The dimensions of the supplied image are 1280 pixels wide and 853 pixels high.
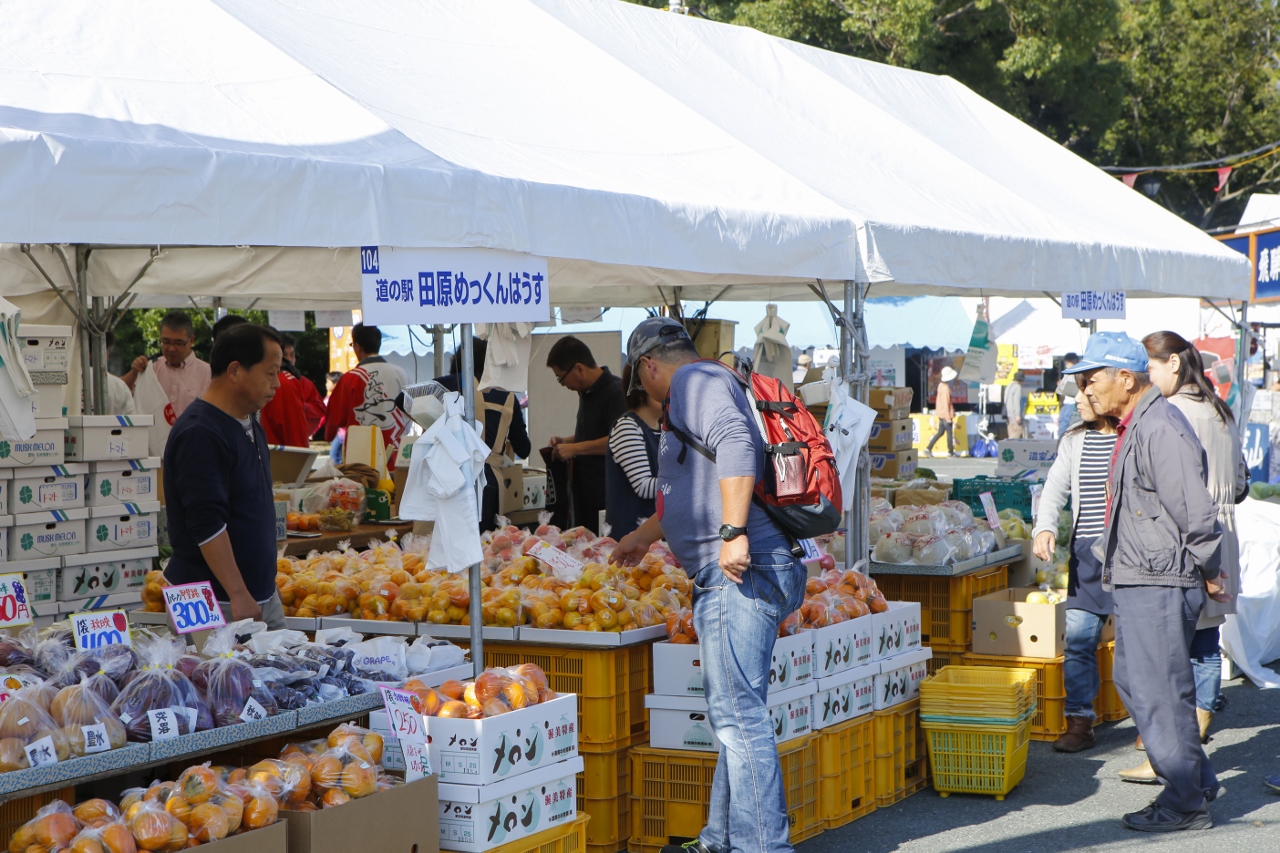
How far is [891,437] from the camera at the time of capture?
10484 mm

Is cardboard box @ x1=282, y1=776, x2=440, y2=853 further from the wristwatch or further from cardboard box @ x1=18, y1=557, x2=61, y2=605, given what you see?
cardboard box @ x1=18, y1=557, x2=61, y2=605

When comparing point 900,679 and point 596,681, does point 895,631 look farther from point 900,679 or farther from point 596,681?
point 596,681

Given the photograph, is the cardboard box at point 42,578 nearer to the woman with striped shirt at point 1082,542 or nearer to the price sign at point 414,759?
the price sign at point 414,759

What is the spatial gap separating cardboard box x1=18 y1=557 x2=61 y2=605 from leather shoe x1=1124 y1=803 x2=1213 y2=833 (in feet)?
17.6

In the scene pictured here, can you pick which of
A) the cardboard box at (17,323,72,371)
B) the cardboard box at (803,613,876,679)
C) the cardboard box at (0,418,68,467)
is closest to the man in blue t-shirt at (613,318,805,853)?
the cardboard box at (803,613,876,679)

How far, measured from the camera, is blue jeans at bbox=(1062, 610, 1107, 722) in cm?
639

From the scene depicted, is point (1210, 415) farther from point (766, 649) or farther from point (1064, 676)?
point (766, 649)

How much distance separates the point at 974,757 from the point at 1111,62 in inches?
969

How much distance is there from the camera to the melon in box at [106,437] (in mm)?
6918

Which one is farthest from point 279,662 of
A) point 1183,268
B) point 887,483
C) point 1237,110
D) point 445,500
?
point 1237,110

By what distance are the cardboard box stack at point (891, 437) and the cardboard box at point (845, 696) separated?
4.76m

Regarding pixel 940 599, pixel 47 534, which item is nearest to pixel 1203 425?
pixel 940 599

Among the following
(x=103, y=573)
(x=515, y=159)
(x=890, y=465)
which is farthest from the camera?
(x=890, y=465)

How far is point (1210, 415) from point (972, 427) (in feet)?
64.3
